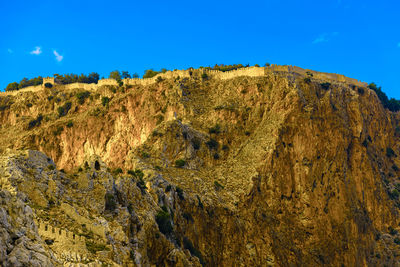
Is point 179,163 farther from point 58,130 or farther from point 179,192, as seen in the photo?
point 58,130

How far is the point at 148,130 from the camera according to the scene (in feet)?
305

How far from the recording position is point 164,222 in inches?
2152

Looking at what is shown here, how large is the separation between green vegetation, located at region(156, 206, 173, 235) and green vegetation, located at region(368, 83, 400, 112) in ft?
221

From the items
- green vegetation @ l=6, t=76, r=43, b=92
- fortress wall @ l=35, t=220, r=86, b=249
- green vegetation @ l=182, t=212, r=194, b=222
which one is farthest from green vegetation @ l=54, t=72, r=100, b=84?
fortress wall @ l=35, t=220, r=86, b=249

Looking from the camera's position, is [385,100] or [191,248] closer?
[191,248]

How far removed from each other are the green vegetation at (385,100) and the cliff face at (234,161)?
4379 mm

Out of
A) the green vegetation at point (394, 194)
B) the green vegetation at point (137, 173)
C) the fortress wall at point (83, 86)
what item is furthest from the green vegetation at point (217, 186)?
the fortress wall at point (83, 86)

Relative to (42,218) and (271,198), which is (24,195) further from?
(271,198)

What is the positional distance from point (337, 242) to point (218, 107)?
81.8ft

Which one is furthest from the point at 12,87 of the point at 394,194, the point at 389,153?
the point at 394,194

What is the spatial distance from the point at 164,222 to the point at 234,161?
29331 mm

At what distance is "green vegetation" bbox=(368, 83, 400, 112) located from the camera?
4491 inches

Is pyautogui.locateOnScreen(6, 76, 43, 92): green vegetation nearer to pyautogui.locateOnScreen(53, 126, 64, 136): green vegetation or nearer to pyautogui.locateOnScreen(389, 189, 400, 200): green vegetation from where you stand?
pyautogui.locateOnScreen(53, 126, 64, 136): green vegetation

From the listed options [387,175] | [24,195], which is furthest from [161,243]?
A: [387,175]
